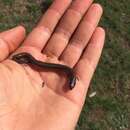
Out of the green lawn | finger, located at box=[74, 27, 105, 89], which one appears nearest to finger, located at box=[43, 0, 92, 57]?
finger, located at box=[74, 27, 105, 89]

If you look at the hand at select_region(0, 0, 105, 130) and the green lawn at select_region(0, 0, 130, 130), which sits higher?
the hand at select_region(0, 0, 105, 130)

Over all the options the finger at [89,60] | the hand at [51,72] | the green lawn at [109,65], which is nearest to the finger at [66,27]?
the hand at [51,72]

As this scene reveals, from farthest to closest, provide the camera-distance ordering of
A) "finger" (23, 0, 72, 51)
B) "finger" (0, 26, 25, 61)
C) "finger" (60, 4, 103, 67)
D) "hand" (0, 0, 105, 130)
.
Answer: "finger" (23, 0, 72, 51) < "finger" (60, 4, 103, 67) < "finger" (0, 26, 25, 61) < "hand" (0, 0, 105, 130)

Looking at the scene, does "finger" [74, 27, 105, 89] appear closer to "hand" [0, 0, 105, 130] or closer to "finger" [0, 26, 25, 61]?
"hand" [0, 0, 105, 130]

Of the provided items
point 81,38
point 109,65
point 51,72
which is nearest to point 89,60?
point 81,38

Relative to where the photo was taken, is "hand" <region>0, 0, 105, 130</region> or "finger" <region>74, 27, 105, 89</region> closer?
"hand" <region>0, 0, 105, 130</region>

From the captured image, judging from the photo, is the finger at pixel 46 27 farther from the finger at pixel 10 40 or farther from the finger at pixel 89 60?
the finger at pixel 89 60

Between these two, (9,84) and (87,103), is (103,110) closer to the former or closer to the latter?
(87,103)
